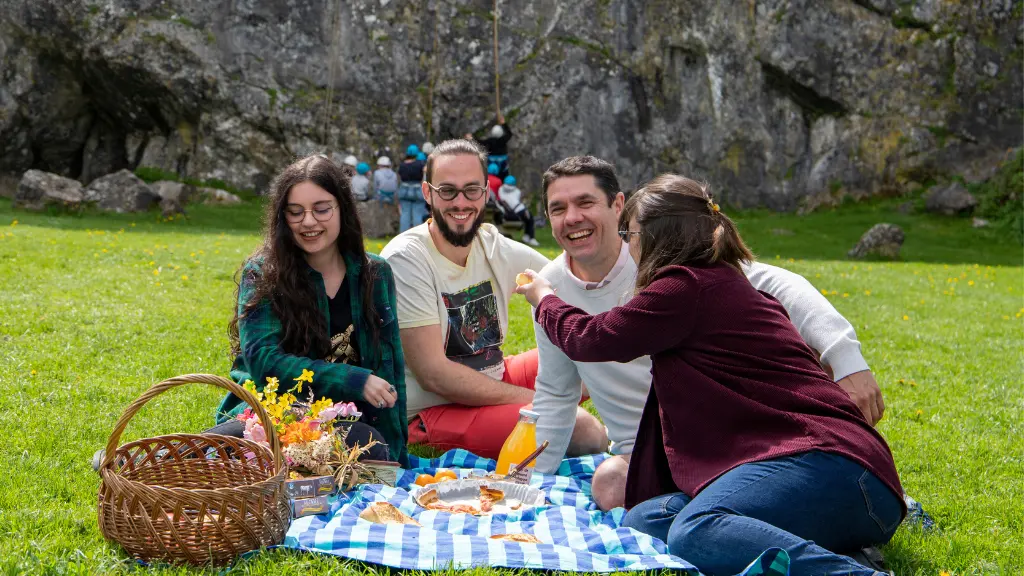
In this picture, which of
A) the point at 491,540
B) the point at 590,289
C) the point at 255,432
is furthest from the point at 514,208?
the point at 491,540

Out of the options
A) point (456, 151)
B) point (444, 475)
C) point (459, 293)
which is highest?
point (456, 151)

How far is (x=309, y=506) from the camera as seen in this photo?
3.54m

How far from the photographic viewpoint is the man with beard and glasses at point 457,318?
188 inches

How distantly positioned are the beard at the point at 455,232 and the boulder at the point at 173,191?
50.3 ft

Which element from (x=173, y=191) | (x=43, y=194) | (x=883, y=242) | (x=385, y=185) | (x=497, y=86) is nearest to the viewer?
(x=883, y=242)

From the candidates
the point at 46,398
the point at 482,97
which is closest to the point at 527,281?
the point at 46,398

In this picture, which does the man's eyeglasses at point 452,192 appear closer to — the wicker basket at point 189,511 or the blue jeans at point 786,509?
the wicker basket at point 189,511

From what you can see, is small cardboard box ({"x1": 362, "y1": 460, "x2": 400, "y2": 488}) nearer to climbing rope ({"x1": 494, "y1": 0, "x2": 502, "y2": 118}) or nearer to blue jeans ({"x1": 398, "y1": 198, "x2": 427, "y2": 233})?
blue jeans ({"x1": 398, "y1": 198, "x2": 427, "y2": 233})

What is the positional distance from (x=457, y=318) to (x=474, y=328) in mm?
124

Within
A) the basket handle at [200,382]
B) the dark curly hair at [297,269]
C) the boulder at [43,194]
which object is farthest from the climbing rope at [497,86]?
the basket handle at [200,382]

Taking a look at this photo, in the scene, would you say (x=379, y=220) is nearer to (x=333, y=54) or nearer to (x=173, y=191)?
(x=173, y=191)

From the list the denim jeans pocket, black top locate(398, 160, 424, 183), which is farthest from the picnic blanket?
black top locate(398, 160, 424, 183)

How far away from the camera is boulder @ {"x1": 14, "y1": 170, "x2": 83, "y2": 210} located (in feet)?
56.4

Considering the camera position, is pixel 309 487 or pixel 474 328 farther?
pixel 474 328
